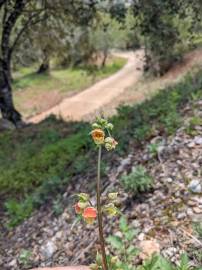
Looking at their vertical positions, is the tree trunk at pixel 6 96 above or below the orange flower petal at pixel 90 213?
below

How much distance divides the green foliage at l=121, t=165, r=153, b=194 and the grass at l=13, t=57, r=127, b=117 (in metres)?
25.1

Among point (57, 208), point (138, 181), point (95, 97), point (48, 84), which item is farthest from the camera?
point (48, 84)

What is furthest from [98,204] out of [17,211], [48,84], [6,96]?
[48,84]

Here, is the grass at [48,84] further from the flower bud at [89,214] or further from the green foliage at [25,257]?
the flower bud at [89,214]

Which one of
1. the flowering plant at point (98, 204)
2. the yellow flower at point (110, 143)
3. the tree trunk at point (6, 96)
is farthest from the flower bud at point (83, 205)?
the tree trunk at point (6, 96)

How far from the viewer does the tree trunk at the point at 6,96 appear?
17172 mm

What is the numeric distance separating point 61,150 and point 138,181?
14.8ft

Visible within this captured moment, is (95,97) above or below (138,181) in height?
below

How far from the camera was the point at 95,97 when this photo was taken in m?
32.3

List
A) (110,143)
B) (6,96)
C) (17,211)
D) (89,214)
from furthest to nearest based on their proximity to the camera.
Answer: (6,96)
(17,211)
(110,143)
(89,214)

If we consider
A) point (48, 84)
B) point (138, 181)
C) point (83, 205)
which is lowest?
point (48, 84)

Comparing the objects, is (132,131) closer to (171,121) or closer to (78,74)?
(171,121)

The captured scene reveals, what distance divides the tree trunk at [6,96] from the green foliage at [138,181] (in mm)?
11362

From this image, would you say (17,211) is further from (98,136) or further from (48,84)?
(48,84)
